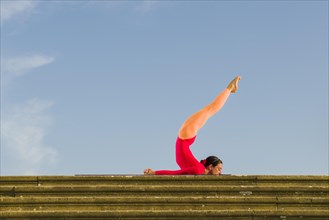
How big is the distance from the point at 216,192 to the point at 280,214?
4.33ft

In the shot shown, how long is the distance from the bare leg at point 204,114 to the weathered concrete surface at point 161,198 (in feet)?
8.89

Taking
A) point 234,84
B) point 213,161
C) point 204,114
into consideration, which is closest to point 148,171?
point 213,161

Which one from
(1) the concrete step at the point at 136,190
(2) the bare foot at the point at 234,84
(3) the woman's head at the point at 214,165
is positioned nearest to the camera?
(1) the concrete step at the point at 136,190

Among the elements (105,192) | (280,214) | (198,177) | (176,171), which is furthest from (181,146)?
(280,214)

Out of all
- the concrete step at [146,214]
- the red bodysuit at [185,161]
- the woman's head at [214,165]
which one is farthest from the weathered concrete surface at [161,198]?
the red bodysuit at [185,161]

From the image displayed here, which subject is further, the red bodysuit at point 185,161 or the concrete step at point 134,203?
the red bodysuit at point 185,161

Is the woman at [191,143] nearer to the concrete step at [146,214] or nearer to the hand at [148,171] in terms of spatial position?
the hand at [148,171]

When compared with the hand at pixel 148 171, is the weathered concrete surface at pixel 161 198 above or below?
below

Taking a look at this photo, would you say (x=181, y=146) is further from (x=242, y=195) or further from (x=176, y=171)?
(x=242, y=195)

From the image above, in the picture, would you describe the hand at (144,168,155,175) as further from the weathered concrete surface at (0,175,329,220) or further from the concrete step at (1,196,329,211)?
the concrete step at (1,196,329,211)

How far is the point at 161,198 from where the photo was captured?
10.5 metres

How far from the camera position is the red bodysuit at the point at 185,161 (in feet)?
44.0

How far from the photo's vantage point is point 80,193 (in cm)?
1101

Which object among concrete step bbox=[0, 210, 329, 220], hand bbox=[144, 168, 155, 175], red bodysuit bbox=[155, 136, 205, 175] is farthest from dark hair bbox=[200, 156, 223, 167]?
concrete step bbox=[0, 210, 329, 220]
